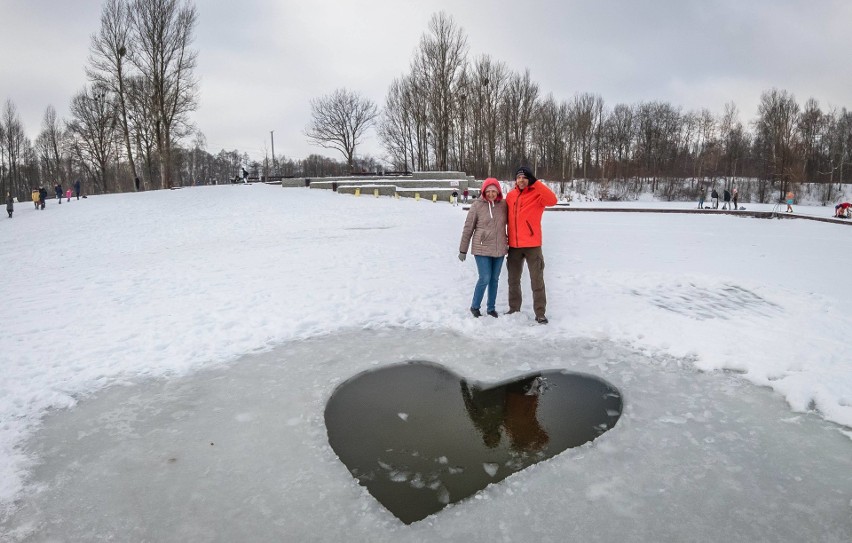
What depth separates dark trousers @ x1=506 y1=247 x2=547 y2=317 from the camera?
5711 mm

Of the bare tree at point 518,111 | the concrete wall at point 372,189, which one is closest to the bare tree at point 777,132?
the bare tree at point 518,111

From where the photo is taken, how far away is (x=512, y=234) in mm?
5793

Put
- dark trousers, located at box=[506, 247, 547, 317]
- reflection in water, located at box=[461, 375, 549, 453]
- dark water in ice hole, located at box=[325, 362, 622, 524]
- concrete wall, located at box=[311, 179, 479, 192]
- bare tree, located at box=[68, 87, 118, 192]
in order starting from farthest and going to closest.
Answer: bare tree, located at box=[68, 87, 118, 192] → concrete wall, located at box=[311, 179, 479, 192] → dark trousers, located at box=[506, 247, 547, 317] → reflection in water, located at box=[461, 375, 549, 453] → dark water in ice hole, located at box=[325, 362, 622, 524]

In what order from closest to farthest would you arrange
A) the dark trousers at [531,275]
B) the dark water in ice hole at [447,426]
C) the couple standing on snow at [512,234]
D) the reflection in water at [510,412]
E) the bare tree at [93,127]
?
1. the dark water in ice hole at [447,426]
2. the reflection in water at [510,412]
3. the couple standing on snow at [512,234]
4. the dark trousers at [531,275]
5. the bare tree at [93,127]

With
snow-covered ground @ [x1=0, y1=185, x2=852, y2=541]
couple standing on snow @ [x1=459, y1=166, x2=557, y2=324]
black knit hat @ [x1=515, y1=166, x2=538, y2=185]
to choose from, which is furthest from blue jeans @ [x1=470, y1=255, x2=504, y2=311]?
black knit hat @ [x1=515, y1=166, x2=538, y2=185]

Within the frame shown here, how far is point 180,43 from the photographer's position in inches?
1352

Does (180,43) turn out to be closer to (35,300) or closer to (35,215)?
(35,215)

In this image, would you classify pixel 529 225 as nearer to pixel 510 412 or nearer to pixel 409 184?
pixel 510 412

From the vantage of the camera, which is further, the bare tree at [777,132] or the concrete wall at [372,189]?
the bare tree at [777,132]

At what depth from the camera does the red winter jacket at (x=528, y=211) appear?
18.1ft

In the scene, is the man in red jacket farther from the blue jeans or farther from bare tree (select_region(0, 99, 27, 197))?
bare tree (select_region(0, 99, 27, 197))

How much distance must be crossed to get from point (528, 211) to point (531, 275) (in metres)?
0.82

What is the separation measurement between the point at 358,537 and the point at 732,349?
4.28 metres

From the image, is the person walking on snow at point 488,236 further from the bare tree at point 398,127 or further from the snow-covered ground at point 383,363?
the bare tree at point 398,127
